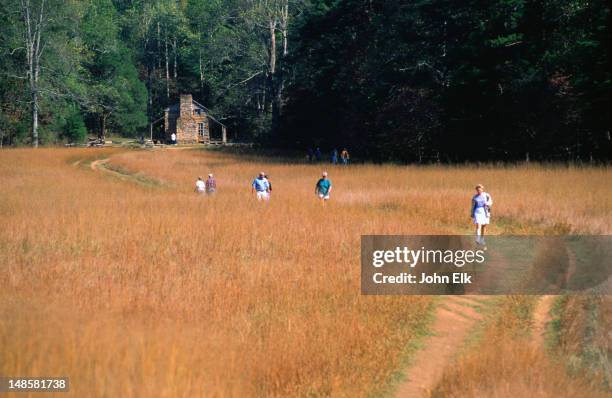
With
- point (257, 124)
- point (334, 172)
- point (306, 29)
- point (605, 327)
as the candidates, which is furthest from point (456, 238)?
point (257, 124)

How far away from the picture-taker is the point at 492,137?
3844 cm

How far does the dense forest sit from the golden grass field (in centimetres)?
1072

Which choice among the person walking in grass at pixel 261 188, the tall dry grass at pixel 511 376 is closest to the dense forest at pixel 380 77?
the person walking in grass at pixel 261 188

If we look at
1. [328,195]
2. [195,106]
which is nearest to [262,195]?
[328,195]

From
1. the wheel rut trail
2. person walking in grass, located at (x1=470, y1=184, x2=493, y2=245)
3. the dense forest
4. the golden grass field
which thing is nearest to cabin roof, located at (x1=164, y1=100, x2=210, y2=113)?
the dense forest

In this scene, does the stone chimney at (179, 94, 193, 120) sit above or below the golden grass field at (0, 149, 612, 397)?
above

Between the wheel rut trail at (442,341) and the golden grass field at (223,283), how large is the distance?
25 cm

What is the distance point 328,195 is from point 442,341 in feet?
42.0

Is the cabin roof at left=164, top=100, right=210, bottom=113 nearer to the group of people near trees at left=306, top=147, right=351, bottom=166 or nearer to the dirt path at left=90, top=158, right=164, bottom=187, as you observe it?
the dirt path at left=90, top=158, right=164, bottom=187

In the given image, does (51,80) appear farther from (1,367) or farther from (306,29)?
(1,367)

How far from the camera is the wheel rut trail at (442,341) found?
26.0 feet

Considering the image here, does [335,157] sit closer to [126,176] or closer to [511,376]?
[126,176]

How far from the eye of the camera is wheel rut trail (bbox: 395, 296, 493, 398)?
26.0ft

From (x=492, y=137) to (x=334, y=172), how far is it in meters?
9.84
